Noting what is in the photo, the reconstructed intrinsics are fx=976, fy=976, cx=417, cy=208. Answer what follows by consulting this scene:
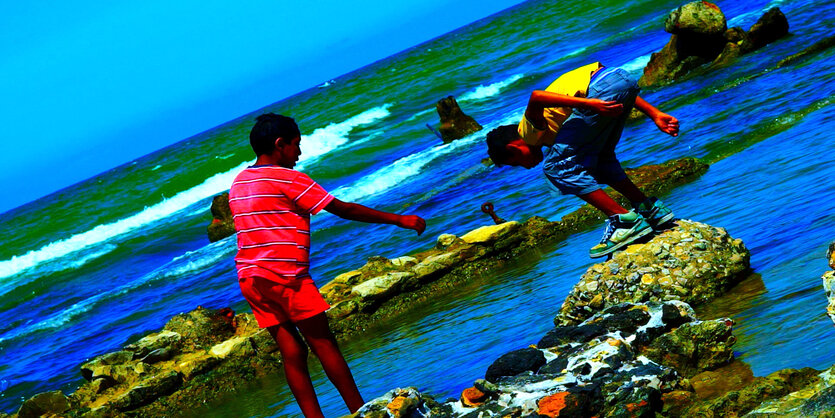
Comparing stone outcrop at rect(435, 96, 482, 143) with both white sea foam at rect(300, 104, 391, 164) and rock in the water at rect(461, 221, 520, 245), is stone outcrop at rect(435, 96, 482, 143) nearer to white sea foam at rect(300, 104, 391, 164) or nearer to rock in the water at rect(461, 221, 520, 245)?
white sea foam at rect(300, 104, 391, 164)

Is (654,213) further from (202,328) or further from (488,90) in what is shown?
(488,90)

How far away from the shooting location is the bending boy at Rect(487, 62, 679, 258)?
5.51 meters

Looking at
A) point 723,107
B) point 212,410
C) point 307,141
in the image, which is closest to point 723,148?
point 723,107

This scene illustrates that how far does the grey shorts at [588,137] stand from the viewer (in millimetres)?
5516

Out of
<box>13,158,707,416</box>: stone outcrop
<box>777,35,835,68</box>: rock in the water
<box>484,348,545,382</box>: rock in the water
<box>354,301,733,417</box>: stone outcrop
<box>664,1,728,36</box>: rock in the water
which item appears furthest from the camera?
<box>664,1,728,36</box>: rock in the water

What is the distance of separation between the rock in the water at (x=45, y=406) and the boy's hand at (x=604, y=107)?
5352 mm

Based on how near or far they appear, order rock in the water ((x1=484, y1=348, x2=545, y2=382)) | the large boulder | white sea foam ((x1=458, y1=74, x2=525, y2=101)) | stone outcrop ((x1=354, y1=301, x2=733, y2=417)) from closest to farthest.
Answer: stone outcrop ((x1=354, y1=301, x2=733, y2=417))
rock in the water ((x1=484, y1=348, x2=545, y2=382))
the large boulder
white sea foam ((x1=458, y1=74, x2=525, y2=101))

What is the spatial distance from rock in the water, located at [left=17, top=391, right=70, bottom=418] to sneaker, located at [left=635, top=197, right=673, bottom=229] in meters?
5.22

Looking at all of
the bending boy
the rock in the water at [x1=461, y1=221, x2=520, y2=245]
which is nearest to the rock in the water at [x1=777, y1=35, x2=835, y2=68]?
the rock in the water at [x1=461, y1=221, x2=520, y2=245]

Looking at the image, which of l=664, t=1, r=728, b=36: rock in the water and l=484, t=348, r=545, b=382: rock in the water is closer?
l=484, t=348, r=545, b=382: rock in the water

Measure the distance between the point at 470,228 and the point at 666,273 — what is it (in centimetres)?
630

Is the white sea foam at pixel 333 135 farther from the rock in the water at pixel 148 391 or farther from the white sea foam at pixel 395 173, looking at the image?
the rock in the water at pixel 148 391

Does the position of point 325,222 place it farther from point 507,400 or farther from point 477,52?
point 477,52

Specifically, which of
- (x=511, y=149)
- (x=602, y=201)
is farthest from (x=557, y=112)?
(x=602, y=201)
